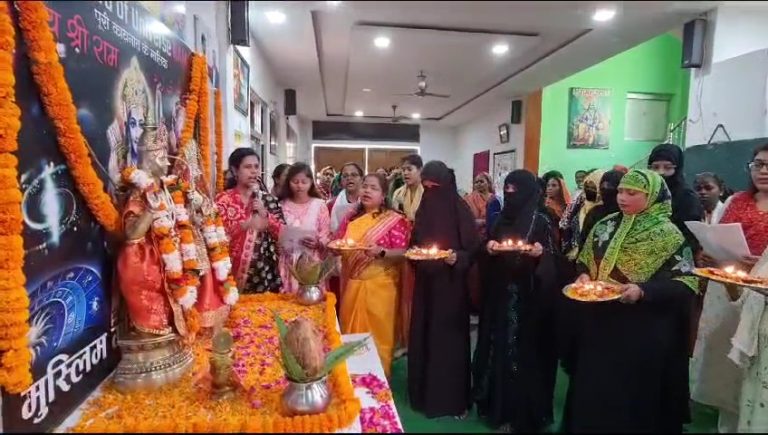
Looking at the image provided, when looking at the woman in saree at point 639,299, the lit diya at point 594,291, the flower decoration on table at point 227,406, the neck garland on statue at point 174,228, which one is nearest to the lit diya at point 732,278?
the woman in saree at point 639,299

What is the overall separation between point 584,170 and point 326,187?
4.12 feet

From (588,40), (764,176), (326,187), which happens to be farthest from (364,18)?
(764,176)

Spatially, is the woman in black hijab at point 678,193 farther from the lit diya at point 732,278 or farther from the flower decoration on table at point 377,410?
the flower decoration on table at point 377,410

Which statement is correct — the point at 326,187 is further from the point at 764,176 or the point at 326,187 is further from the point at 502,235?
the point at 764,176

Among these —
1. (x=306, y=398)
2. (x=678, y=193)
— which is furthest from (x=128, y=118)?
(x=678, y=193)

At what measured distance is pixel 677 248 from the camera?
162cm

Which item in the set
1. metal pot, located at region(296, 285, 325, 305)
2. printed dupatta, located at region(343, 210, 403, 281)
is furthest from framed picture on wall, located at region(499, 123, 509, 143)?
printed dupatta, located at region(343, 210, 403, 281)

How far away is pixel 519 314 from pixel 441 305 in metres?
0.37

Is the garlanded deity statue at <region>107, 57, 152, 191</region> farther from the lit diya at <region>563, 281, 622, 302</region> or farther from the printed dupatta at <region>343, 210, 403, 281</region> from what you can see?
the lit diya at <region>563, 281, 622, 302</region>

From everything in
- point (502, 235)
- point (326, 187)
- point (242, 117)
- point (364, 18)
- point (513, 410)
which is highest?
point (364, 18)

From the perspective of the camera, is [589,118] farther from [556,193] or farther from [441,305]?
[441,305]

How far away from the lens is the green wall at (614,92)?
3.77 feet

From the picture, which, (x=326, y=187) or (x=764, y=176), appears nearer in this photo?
(x=764, y=176)

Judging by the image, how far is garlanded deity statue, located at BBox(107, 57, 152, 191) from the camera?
1214 mm
